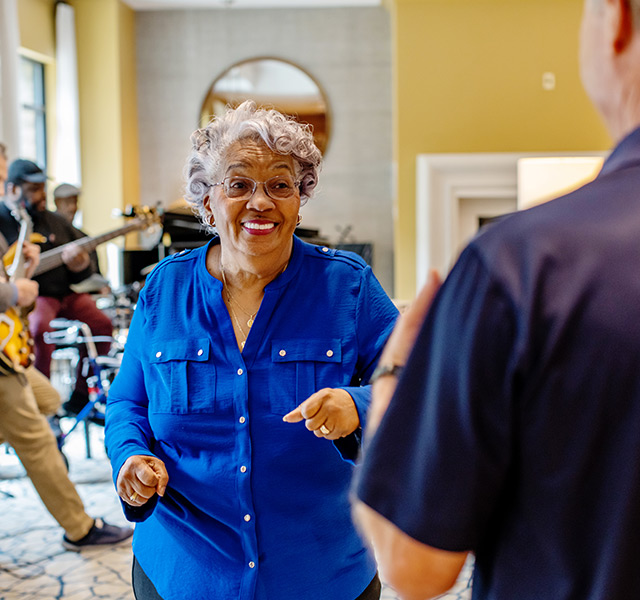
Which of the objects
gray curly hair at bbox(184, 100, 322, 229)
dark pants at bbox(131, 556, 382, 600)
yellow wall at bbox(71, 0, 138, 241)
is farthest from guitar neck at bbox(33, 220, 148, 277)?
yellow wall at bbox(71, 0, 138, 241)

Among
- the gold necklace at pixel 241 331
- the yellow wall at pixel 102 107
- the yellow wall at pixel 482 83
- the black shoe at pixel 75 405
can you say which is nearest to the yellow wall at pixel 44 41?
the yellow wall at pixel 102 107

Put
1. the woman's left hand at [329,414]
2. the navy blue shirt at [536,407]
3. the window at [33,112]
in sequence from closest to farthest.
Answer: the navy blue shirt at [536,407]
the woman's left hand at [329,414]
the window at [33,112]

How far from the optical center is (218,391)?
4.58ft

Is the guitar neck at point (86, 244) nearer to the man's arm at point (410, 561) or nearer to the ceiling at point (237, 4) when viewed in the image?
the man's arm at point (410, 561)

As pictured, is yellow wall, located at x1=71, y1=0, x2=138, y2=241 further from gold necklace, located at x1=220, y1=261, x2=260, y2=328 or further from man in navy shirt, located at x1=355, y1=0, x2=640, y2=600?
man in navy shirt, located at x1=355, y1=0, x2=640, y2=600

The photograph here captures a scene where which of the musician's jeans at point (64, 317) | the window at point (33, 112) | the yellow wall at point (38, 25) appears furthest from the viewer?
the window at point (33, 112)

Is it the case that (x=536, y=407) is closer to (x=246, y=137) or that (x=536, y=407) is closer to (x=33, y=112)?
(x=246, y=137)

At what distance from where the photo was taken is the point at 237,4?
850cm

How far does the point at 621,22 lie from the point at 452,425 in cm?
31

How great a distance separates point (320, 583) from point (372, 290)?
1.86ft

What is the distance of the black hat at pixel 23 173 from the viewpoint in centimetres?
456

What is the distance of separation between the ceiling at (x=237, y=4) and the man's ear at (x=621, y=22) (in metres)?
8.46

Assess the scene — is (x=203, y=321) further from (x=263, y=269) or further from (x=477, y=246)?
(x=477, y=246)

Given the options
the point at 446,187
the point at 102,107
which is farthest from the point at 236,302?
the point at 102,107
